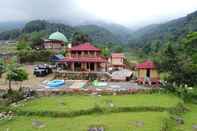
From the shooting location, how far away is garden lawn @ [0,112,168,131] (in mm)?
22875

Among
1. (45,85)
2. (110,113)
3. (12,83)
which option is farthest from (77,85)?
(110,113)

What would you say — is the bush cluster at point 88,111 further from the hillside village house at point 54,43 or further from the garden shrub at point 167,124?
the hillside village house at point 54,43

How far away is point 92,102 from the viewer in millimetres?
29672

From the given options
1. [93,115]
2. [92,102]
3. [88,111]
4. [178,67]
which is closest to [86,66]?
[178,67]

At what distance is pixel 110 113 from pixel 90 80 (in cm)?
1371

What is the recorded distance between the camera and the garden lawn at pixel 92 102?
92.2ft

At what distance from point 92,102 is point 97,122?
5547 mm

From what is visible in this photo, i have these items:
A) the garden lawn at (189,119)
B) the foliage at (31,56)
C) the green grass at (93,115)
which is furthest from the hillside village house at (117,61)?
the garden lawn at (189,119)

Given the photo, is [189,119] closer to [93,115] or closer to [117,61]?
[93,115]

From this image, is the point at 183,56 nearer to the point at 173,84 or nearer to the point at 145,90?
the point at 173,84

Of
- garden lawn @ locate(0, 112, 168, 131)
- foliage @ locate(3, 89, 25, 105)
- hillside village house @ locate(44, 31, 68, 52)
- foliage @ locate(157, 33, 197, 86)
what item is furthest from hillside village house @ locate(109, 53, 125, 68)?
garden lawn @ locate(0, 112, 168, 131)

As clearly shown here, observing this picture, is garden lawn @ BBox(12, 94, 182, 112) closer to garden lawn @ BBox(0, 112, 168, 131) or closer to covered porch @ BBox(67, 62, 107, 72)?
garden lawn @ BBox(0, 112, 168, 131)

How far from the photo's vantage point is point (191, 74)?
36.8 m

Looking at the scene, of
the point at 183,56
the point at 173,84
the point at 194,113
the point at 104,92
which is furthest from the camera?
the point at 183,56
